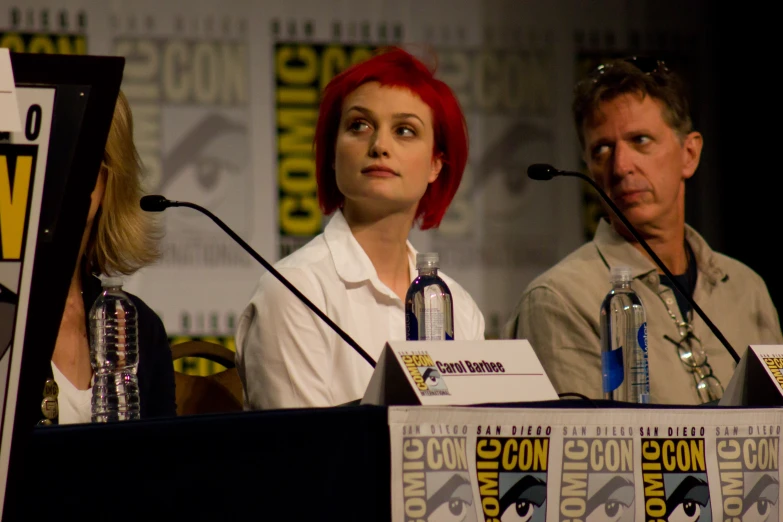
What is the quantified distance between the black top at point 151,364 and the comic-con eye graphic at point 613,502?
92cm

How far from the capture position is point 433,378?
130 cm

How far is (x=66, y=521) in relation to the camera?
3.75 ft

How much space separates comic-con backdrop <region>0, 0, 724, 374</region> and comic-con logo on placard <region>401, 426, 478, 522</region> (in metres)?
2.13

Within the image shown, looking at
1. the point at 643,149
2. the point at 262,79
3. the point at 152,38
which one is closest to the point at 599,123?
the point at 643,149

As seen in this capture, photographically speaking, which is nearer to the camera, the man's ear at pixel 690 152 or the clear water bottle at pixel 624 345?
the clear water bottle at pixel 624 345

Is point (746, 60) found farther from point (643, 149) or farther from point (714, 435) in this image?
point (714, 435)

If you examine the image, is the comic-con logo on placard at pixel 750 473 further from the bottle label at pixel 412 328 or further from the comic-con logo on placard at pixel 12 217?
the comic-con logo on placard at pixel 12 217

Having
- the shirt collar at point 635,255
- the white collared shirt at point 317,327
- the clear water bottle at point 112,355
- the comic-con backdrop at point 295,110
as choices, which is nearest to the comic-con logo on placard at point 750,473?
the white collared shirt at point 317,327

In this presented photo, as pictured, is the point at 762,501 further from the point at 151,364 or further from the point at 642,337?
the point at 151,364

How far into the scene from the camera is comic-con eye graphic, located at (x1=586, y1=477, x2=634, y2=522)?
134 cm

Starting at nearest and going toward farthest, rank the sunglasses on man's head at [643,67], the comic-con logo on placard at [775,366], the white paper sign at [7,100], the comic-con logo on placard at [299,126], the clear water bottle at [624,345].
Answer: the white paper sign at [7,100]
the comic-con logo on placard at [775,366]
the clear water bottle at [624,345]
the sunglasses on man's head at [643,67]
the comic-con logo on placard at [299,126]

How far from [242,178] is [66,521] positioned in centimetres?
237

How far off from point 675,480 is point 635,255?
4.27 ft

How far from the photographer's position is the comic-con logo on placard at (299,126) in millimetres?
3447
